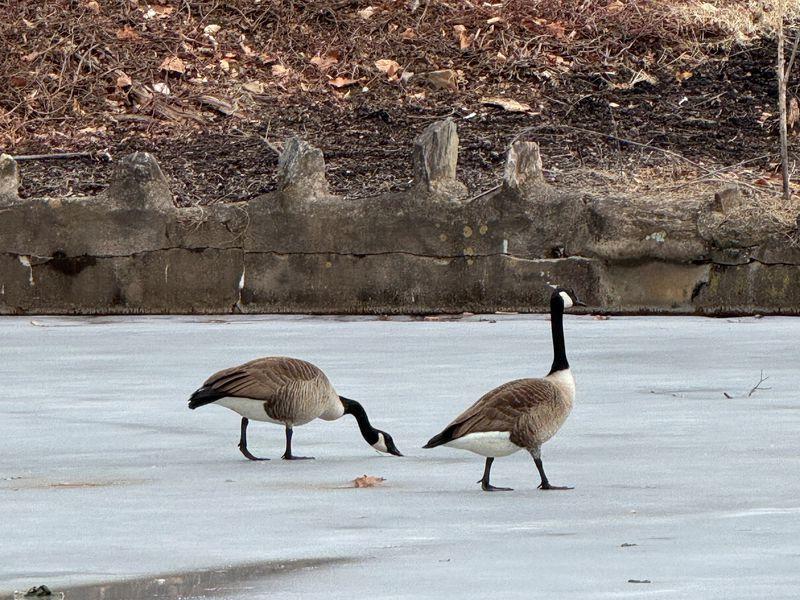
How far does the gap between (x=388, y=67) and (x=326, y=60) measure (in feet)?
3.34

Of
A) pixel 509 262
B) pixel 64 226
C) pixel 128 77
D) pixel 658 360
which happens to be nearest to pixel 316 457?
pixel 658 360

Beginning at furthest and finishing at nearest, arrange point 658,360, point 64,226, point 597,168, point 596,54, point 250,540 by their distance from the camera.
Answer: point 596,54, point 597,168, point 64,226, point 658,360, point 250,540

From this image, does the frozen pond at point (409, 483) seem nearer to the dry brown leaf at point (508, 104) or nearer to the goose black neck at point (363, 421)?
the goose black neck at point (363, 421)

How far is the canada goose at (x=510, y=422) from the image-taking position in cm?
717

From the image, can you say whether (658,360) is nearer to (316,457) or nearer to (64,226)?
(316,457)

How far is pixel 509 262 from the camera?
1808 cm

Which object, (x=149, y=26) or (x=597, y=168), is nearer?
(x=597, y=168)

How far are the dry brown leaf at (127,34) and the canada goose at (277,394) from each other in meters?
16.6

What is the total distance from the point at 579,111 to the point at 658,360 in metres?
9.83

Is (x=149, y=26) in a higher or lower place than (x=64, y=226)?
higher

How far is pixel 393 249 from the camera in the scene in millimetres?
18359

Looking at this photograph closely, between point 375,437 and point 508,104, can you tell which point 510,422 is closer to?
point 375,437

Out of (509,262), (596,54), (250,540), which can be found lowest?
(250,540)

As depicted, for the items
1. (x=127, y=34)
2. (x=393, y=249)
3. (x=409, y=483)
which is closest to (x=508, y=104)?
(x=393, y=249)
